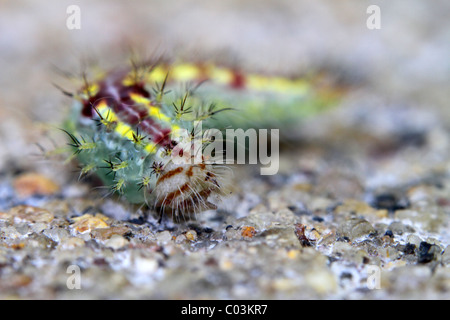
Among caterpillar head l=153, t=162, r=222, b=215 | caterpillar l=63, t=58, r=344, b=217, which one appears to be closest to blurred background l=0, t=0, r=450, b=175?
caterpillar l=63, t=58, r=344, b=217

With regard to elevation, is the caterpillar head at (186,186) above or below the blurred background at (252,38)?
below

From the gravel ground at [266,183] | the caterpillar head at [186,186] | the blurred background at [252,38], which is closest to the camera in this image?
the gravel ground at [266,183]

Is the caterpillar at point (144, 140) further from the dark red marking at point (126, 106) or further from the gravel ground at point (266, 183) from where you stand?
the gravel ground at point (266, 183)

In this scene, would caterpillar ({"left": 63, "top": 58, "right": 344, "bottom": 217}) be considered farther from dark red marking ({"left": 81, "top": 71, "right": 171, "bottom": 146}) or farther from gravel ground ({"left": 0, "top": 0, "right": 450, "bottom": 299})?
gravel ground ({"left": 0, "top": 0, "right": 450, "bottom": 299})

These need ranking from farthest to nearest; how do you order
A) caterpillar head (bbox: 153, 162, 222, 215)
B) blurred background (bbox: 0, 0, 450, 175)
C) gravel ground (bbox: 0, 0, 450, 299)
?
blurred background (bbox: 0, 0, 450, 175), caterpillar head (bbox: 153, 162, 222, 215), gravel ground (bbox: 0, 0, 450, 299)

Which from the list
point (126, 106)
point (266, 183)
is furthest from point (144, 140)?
point (266, 183)

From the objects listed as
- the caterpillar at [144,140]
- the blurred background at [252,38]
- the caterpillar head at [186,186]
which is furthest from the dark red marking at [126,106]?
the blurred background at [252,38]

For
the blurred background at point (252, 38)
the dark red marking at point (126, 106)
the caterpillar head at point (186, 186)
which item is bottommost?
the caterpillar head at point (186, 186)
